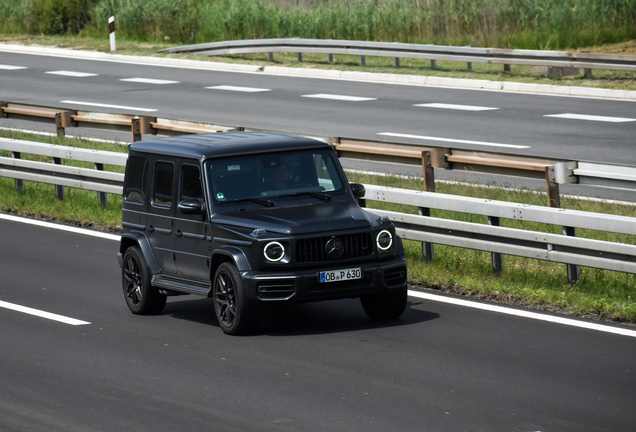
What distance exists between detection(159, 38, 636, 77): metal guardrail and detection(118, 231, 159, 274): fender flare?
58.4 feet

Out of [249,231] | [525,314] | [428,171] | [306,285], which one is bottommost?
[525,314]

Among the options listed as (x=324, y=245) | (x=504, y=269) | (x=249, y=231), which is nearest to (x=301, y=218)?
(x=324, y=245)

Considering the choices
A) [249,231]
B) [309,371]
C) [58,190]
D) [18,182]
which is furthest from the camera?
[18,182]

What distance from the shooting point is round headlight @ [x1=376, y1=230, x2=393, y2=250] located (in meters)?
9.23

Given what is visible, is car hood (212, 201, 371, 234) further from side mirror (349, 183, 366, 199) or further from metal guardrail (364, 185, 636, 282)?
metal guardrail (364, 185, 636, 282)

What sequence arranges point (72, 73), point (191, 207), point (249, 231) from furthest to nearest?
point (72, 73), point (191, 207), point (249, 231)

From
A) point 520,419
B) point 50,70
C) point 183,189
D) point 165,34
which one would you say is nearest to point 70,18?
point 165,34

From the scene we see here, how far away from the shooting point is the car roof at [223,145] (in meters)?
9.77

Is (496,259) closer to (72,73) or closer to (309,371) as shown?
(309,371)

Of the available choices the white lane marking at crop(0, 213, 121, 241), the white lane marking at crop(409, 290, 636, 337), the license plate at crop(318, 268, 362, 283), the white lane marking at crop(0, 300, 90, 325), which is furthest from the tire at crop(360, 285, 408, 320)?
the white lane marking at crop(0, 213, 121, 241)

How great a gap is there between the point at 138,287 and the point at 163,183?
0.95m

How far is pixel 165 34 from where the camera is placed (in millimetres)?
40656

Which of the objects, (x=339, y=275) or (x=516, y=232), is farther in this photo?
(x=516, y=232)

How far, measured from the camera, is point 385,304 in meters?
9.53
